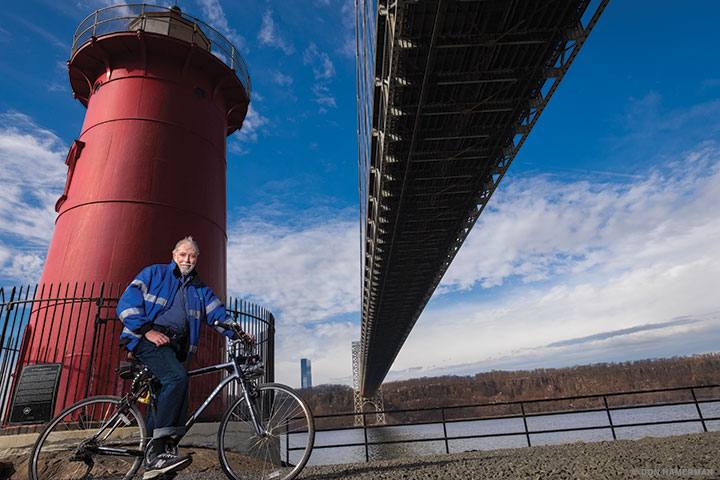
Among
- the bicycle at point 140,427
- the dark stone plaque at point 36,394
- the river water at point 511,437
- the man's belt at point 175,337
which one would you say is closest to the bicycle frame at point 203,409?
the bicycle at point 140,427

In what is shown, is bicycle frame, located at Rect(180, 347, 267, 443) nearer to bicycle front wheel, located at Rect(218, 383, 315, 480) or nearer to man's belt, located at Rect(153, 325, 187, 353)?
bicycle front wheel, located at Rect(218, 383, 315, 480)

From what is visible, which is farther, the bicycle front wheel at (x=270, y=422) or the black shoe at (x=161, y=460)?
the bicycle front wheel at (x=270, y=422)

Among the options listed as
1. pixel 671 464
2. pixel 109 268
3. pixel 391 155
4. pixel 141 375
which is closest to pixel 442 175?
pixel 391 155

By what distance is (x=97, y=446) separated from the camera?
10.1 feet

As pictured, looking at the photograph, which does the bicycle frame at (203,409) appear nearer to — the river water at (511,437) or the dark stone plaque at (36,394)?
the river water at (511,437)

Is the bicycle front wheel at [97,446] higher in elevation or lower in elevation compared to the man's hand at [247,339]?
lower

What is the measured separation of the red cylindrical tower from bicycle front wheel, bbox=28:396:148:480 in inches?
158

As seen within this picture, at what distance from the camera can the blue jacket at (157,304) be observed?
2.95 meters

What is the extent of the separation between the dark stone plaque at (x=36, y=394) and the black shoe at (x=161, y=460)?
4051 millimetres

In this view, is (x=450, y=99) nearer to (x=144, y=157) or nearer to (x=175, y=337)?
(x=144, y=157)

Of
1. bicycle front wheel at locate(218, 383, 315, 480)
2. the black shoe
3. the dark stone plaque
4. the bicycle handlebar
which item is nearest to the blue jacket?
the bicycle handlebar

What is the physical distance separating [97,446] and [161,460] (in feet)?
2.31

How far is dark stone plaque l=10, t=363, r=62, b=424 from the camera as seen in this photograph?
5.69m

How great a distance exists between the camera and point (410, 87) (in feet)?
39.3
